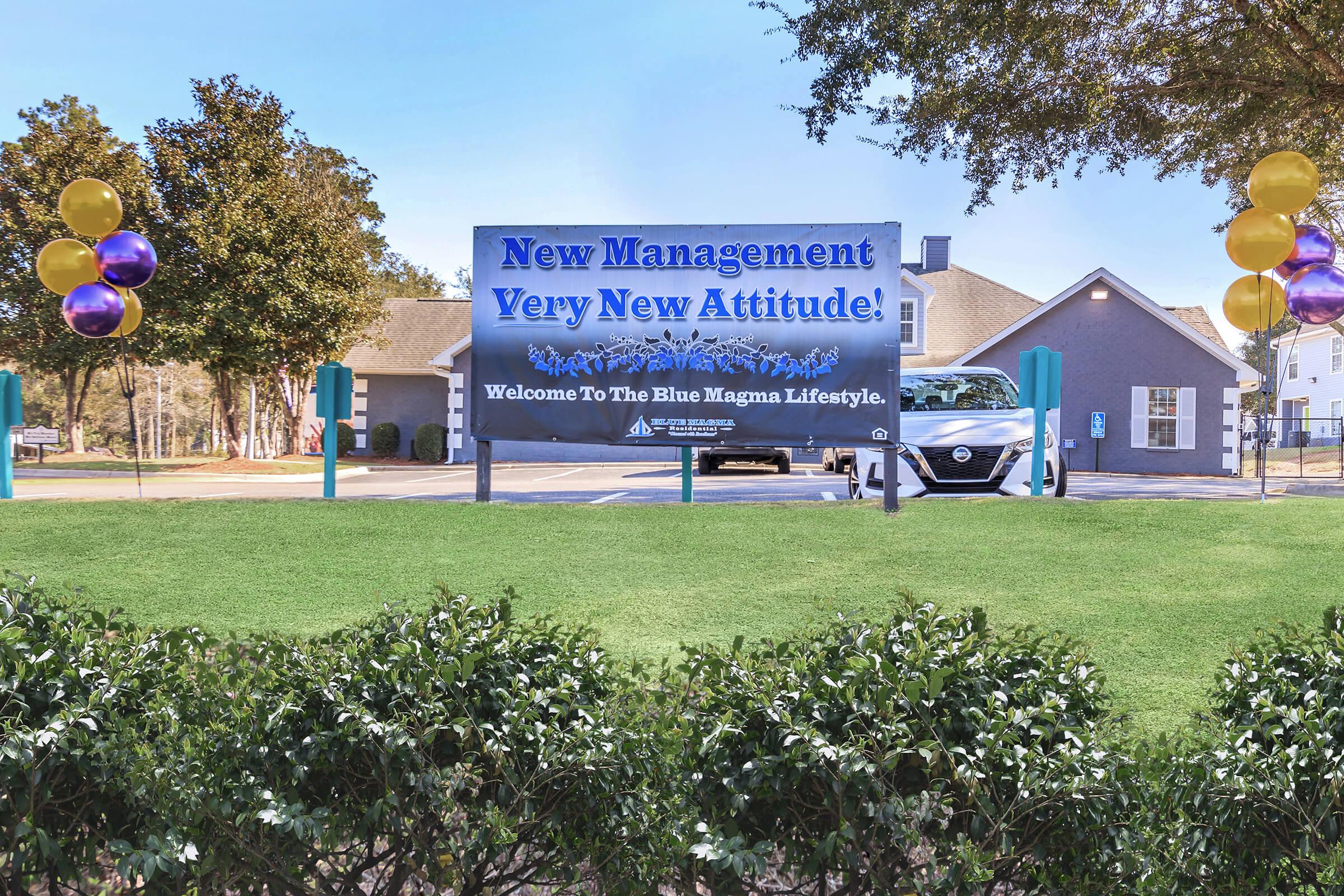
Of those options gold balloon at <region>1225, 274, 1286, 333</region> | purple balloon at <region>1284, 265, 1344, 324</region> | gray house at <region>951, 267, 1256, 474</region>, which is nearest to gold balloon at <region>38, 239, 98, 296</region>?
gold balloon at <region>1225, 274, 1286, 333</region>

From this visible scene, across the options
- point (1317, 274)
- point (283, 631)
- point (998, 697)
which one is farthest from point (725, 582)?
point (1317, 274)

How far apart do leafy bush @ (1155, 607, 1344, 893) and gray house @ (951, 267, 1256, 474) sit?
22.7 meters

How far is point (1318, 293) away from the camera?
10039mm

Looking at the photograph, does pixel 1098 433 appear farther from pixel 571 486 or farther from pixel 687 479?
pixel 687 479

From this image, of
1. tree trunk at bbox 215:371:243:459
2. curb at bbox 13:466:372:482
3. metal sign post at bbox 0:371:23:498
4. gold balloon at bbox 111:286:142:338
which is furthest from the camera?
tree trunk at bbox 215:371:243:459

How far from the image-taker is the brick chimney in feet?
97.6

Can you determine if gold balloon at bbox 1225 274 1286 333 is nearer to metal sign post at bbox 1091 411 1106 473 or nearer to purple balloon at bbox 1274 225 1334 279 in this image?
purple balloon at bbox 1274 225 1334 279

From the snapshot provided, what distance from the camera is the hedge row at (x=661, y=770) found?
7.00 ft

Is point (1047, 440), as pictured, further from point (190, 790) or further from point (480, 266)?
point (190, 790)

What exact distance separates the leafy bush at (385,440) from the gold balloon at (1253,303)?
23.1m

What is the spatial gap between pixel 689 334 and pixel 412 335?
73.4 ft

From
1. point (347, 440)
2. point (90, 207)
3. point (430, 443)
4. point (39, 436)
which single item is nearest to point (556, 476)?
point (90, 207)

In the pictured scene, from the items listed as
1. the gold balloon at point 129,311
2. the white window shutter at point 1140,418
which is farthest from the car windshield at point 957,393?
the white window shutter at point 1140,418

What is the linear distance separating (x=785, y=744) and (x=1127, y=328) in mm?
24720
